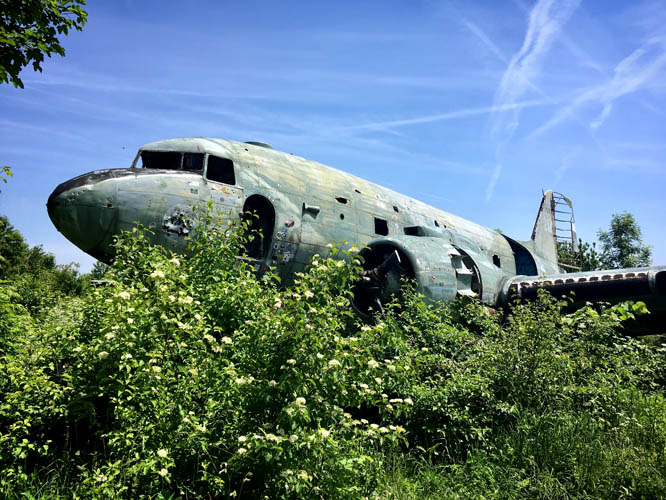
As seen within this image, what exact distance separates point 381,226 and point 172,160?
203 inches

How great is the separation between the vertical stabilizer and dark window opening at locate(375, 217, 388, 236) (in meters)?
10.1

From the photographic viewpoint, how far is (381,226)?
11.8 metres

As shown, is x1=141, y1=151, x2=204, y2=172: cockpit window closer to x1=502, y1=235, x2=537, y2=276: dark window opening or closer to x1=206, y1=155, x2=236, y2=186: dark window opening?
x1=206, y1=155, x2=236, y2=186: dark window opening

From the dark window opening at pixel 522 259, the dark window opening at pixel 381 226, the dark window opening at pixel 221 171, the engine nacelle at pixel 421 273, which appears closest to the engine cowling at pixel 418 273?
the engine nacelle at pixel 421 273

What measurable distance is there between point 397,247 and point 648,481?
5.76m

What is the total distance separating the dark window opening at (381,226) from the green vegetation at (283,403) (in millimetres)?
4609

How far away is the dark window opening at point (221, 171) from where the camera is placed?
9.48 metres

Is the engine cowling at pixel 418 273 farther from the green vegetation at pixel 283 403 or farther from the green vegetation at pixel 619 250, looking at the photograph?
the green vegetation at pixel 619 250

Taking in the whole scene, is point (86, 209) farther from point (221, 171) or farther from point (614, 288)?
point (614, 288)

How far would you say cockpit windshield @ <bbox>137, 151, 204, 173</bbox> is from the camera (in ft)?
30.4

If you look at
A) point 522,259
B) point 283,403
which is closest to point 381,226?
point 522,259

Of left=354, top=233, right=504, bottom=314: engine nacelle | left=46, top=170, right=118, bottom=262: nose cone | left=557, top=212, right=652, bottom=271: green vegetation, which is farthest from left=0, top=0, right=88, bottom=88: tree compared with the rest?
left=557, top=212, right=652, bottom=271: green vegetation

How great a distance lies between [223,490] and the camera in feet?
12.8

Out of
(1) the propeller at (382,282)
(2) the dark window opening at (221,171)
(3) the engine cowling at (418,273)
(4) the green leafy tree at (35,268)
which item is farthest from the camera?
(4) the green leafy tree at (35,268)
